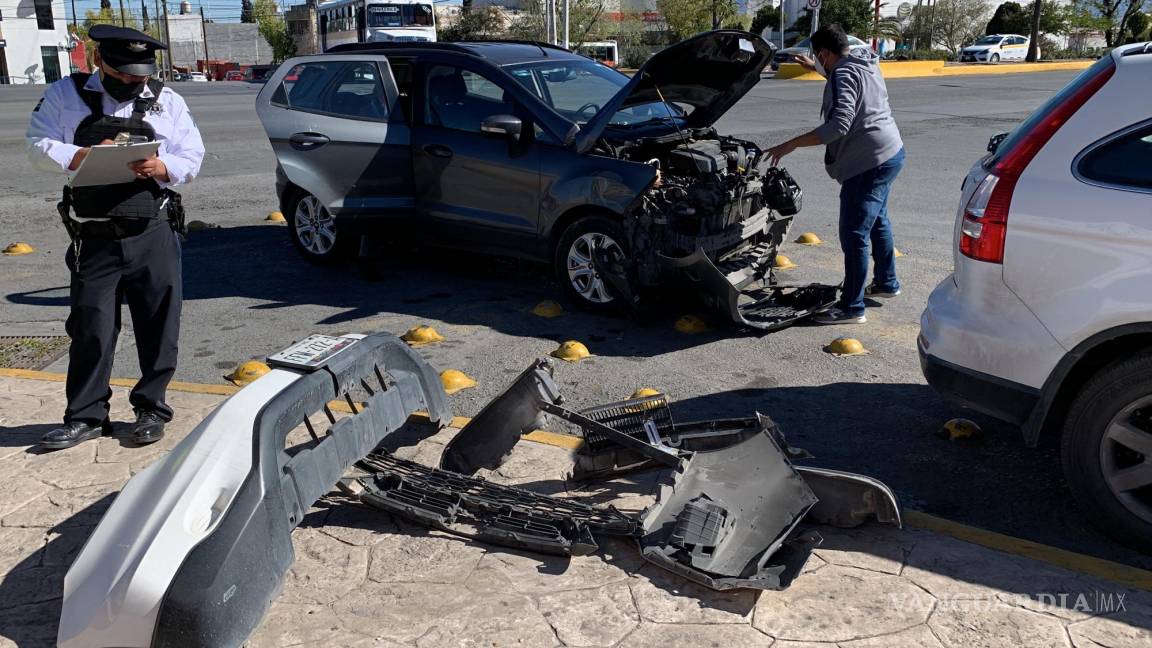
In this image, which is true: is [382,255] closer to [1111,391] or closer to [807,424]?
[807,424]

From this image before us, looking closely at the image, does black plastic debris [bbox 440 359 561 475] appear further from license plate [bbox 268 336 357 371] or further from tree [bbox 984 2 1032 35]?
tree [bbox 984 2 1032 35]

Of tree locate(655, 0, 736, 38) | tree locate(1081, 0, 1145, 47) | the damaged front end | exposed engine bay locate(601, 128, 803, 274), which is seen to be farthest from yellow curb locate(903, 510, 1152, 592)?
tree locate(655, 0, 736, 38)

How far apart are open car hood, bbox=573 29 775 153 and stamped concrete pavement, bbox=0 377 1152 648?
3254mm

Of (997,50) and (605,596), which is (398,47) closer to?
(605,596)

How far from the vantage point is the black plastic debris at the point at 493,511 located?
379cm

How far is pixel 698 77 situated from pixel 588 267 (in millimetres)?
1545

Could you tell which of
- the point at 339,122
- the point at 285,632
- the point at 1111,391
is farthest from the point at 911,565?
the point at 339,122

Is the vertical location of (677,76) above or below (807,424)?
above

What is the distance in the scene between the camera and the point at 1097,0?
50125mm

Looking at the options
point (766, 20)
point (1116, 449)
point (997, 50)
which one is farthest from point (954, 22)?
point (1116, 449)

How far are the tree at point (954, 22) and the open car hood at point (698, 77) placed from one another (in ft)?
Result: 179

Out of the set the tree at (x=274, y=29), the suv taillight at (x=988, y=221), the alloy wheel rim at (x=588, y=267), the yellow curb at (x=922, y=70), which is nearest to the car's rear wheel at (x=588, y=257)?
the alloy wheel rim at (x=588, y=267)

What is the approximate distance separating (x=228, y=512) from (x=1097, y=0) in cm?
5673

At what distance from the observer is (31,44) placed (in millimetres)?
76312
